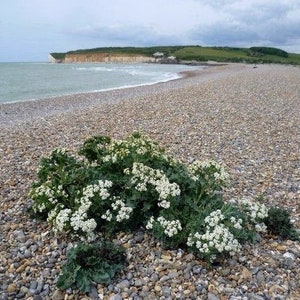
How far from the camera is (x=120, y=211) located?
4.09 meters

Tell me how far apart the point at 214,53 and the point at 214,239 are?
155m

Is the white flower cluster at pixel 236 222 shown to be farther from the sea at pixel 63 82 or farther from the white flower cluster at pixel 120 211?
the sea at pixel 63 82

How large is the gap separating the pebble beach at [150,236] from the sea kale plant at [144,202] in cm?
22

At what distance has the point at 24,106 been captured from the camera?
19.7 metres

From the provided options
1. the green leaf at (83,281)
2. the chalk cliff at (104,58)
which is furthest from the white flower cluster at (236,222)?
the chalk cliff at (104,58)

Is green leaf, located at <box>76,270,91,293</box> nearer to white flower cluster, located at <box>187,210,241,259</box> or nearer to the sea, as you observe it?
white flower cluster, located at <box>187,210,241,259</box>

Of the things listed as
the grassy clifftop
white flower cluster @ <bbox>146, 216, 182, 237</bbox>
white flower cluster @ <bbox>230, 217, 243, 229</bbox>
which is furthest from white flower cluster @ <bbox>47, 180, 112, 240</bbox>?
the grassy clifftop

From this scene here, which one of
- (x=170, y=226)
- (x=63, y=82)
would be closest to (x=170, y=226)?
(x=170, y=226)

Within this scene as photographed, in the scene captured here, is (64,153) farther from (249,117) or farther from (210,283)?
(249,117)

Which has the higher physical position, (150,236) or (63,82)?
(150,236)

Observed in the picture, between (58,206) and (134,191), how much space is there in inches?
37.1

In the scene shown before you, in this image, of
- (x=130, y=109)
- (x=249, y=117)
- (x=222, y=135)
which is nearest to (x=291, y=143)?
(x=222, y=135)

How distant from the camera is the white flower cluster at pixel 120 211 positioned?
4.07 meters

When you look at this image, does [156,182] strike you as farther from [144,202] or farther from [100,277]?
[100,277]
